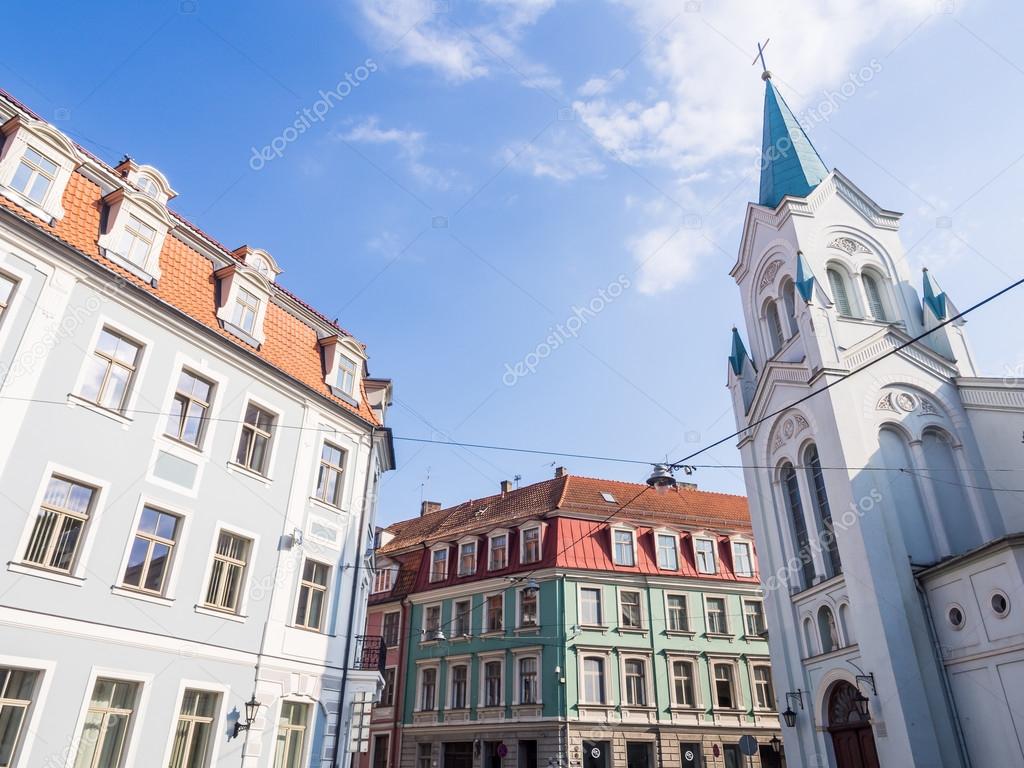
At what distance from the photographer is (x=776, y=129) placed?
28859 mm

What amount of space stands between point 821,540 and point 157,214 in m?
18.5

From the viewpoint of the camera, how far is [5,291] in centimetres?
1147

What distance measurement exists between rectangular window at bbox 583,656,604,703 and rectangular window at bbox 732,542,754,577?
8388 millimetres

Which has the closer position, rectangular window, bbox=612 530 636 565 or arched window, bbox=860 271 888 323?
arched window, bbox=860 271 888 323

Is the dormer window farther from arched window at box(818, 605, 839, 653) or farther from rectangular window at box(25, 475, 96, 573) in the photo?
arched window at box(818, 605, 839, 653)

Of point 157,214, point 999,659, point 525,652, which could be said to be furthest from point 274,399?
point 525,652

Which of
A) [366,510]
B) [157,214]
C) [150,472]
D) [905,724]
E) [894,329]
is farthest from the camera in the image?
[894,329]

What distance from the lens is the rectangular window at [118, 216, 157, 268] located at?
13531 mm

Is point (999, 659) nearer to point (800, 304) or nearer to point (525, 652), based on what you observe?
point (800, 304)

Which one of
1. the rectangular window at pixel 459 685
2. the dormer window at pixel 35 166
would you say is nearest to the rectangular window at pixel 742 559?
the rectangular window at pixel 459 685

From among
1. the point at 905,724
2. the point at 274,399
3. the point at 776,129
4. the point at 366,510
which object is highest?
the point at 776,129

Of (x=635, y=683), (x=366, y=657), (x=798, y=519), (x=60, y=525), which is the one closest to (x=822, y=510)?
(x=798, y=519)

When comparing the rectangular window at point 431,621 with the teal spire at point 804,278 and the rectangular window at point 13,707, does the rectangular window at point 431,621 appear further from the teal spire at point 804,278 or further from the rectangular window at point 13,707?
the rectangular window at point 13,707

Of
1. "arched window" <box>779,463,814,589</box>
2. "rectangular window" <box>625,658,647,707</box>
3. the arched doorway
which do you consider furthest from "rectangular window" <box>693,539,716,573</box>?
the arched doorway
